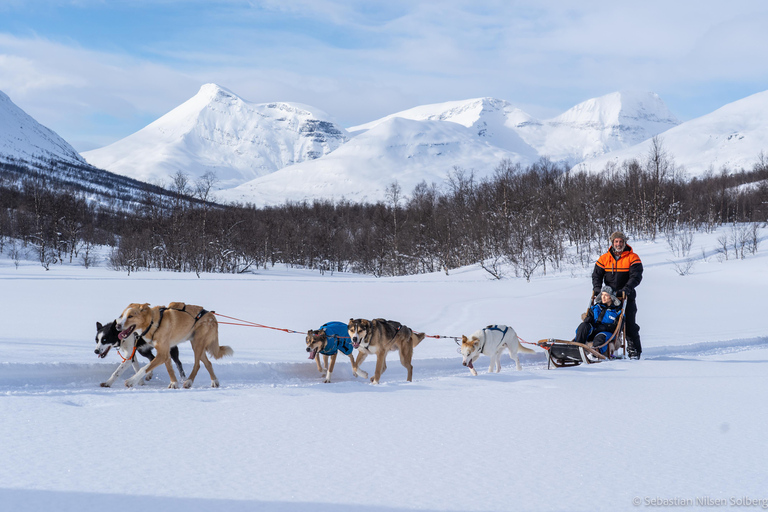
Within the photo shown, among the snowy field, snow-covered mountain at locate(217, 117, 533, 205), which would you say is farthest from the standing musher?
snow-covered mountain at locate(217, 117, 533, 205)

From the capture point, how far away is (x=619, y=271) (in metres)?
6.53

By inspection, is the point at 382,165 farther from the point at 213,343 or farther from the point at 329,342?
the point at 213,343

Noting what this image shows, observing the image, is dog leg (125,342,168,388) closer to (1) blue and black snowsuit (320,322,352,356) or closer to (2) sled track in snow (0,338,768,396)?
(2) sled track in snow (0,338,768,396)

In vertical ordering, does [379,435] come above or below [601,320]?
below

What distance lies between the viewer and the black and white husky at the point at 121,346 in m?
4.47

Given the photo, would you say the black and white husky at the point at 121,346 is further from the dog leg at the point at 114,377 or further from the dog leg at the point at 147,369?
the dog leg at the point at 147,369

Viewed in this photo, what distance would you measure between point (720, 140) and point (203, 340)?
473 feet

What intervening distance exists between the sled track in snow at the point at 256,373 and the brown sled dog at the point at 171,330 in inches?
8.1

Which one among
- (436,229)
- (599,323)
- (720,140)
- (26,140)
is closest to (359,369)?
(599,323)

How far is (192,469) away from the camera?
2.38 metres

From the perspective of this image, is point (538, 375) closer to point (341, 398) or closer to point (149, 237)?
point (341, 398)

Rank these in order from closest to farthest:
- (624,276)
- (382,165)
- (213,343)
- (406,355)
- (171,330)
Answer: (171,330), (213,343), (406,355), (624,276), (382,165)

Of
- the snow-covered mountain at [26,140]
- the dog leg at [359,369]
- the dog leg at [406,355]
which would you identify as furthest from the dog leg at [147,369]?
the snow-covered mountain at [26,140]

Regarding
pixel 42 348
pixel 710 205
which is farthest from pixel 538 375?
pixel 710 205
